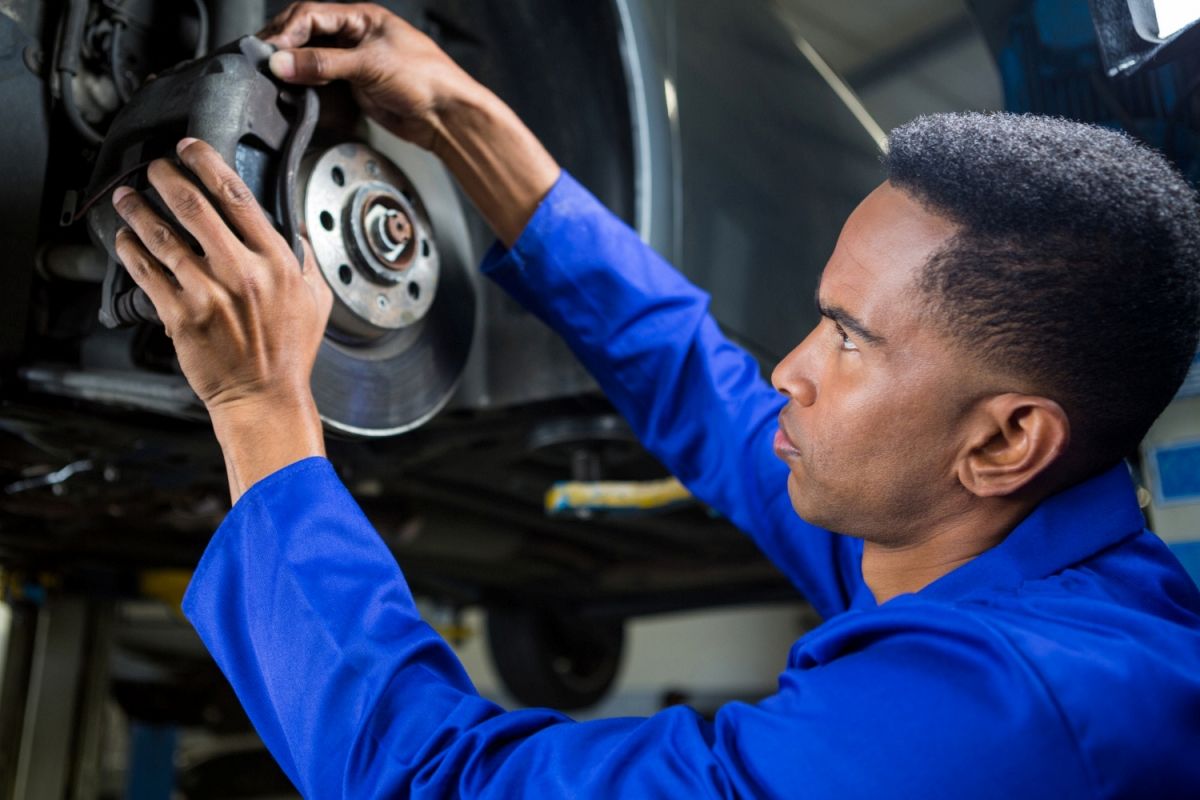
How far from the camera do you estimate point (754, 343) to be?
4.02 feet

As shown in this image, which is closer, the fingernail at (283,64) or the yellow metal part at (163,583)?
the fingernail at (283,64)

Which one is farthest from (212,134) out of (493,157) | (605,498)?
(605,498)

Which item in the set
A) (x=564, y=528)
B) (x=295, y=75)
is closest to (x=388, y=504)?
(x=564, y=528)

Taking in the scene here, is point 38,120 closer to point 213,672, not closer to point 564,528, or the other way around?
point 564,528

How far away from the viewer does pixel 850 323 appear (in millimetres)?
741

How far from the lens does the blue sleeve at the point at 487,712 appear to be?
577mm

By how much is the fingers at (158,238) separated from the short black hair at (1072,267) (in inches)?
17.8

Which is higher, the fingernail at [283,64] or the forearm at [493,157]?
the fingernail at [283,64]

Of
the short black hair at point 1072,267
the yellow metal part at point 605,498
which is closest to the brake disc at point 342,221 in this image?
the yellow metal part at point 605,498

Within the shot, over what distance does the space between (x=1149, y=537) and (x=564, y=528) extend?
4.19 ft

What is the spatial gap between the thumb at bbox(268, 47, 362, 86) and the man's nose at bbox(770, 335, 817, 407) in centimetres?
41

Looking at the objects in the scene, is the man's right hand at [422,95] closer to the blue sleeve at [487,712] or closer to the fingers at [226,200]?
the fingers at [226,200]

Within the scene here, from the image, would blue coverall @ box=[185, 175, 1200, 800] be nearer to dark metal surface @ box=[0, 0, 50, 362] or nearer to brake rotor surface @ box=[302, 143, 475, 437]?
brake rotor surface @ box=[302, 143, 475, 437]

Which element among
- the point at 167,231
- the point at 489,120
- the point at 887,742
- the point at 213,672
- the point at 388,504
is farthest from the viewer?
the point at 213,672
